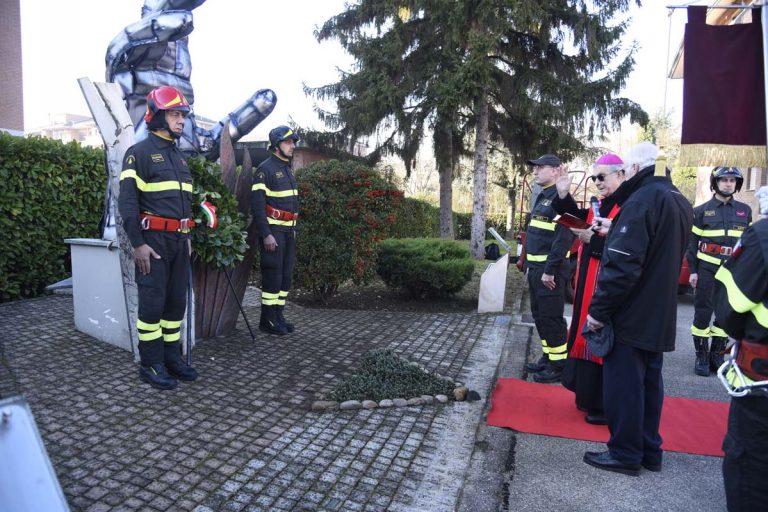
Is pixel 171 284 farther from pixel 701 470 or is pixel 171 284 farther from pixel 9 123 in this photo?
pixel 9 123

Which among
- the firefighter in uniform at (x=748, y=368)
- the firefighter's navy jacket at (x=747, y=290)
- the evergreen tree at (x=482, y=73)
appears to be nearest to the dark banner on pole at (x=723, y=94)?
the firefighter in uniform at (x=748, y=368)

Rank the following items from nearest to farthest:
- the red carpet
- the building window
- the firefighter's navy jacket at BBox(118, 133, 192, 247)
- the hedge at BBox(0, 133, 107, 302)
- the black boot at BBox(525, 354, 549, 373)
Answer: the red carpet < the firefighter's navy jacket at BBox(118, 133, 192, 247) < the black boot at BBox(525, 354, 549, 373) < the hedge at BBox(0, 133, 107, 302) < the building window

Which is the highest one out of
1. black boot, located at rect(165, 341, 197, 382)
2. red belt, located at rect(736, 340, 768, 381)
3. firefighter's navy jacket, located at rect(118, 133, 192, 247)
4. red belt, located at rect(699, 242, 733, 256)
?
firefighter's navy jacket, located at rect(118, 133, 192, 247)

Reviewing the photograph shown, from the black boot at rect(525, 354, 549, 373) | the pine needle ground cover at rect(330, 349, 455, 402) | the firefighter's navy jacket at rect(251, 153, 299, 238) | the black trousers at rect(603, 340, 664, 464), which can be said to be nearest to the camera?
the black trousers at rect(603, 340, 664, 464)

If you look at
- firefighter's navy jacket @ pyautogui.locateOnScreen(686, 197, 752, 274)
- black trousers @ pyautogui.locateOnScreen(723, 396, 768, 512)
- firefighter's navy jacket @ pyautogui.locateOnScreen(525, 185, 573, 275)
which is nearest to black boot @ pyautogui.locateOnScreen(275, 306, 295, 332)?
firefighter's navy jacket @ pyautogui.locateOnScreen(525, 185, 573, 275)

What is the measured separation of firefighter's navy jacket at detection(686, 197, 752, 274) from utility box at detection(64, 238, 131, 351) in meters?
5.77

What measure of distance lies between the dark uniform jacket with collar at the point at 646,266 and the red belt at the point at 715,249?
2909 mm

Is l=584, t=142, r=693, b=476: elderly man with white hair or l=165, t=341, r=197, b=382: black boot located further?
l=165, t=341, r=197, b=382: black boot

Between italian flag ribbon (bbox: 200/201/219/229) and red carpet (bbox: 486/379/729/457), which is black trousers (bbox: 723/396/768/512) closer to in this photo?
red carpet (bbox: 486/379/729/457)

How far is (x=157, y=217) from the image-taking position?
4262mm

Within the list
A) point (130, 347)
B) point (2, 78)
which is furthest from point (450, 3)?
point (2, 78)

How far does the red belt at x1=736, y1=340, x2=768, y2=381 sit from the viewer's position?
222cm

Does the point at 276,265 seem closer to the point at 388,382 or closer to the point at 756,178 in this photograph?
the point at 388,382

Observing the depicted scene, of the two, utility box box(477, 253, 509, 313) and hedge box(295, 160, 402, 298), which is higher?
hedge box(295, 160, 402, 298)
